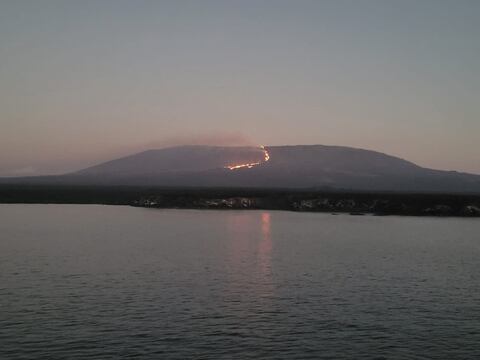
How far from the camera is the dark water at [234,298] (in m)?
25.6

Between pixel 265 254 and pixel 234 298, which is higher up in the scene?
pixel 265 254

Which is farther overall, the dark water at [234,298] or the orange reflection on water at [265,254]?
the orange reflection on water at [265,254]

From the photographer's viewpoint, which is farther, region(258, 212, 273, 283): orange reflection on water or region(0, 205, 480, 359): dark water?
region(258, 212, 273, 283): orange reflection on water

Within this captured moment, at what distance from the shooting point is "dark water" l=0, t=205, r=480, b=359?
84.0 ft

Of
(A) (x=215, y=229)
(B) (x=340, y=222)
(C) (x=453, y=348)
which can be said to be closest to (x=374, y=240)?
(A) (x=215, y=229)

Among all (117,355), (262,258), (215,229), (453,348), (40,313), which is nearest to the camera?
(117,355)

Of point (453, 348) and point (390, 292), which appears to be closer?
point (453, 348)

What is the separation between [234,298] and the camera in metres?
35.3

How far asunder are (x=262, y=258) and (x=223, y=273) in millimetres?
10529

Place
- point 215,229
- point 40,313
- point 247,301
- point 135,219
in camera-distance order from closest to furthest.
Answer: point 40,313 → point 247,301 → point 215,229 → point 135,219

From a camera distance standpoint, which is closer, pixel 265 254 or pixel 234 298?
pixel 234 298

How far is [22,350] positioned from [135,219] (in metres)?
79.4

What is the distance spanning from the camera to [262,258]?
54.8 metres

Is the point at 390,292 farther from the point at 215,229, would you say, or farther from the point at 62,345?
the point at 215,229
